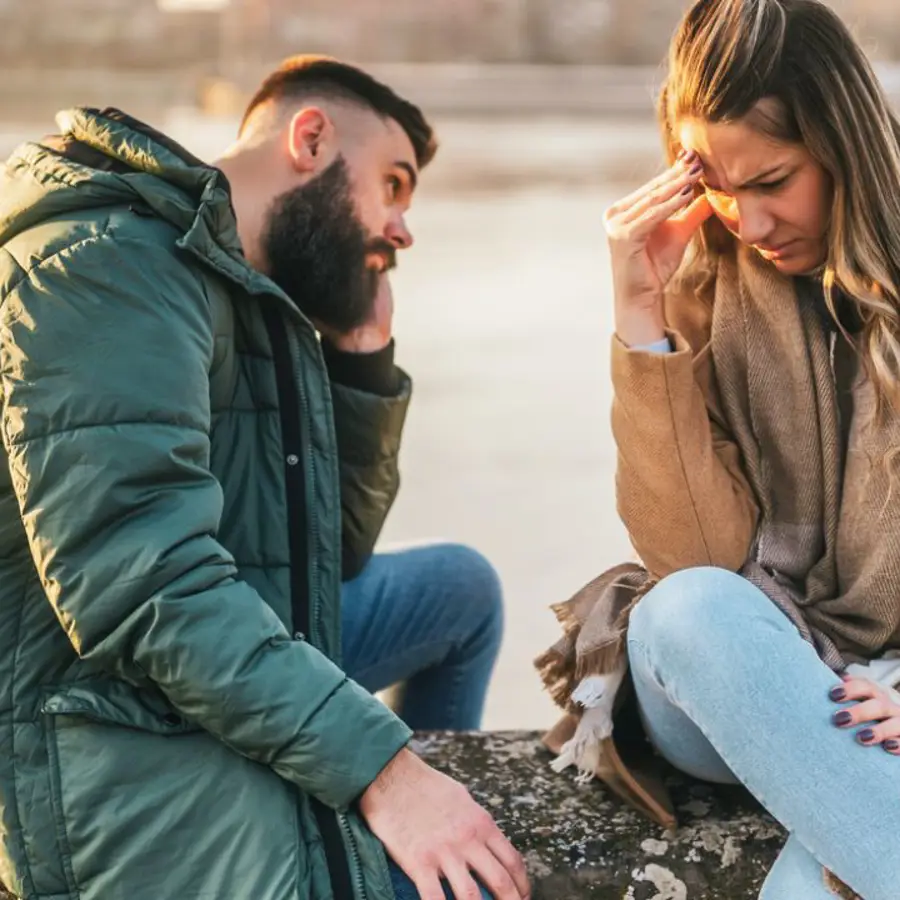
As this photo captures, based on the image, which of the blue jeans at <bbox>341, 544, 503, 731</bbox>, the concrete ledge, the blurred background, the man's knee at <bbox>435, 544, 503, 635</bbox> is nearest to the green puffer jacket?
the concrete ledge

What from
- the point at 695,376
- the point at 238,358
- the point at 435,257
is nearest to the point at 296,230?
the point at 238,358

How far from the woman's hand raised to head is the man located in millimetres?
434

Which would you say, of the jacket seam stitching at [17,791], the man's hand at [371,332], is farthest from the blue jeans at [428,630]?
the jacket seam stitching at [17,791]

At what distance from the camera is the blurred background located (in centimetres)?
420

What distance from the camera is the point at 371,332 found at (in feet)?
8.30

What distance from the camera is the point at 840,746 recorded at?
68.3 inches

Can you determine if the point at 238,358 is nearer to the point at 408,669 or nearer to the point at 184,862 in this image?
the point at 184,862

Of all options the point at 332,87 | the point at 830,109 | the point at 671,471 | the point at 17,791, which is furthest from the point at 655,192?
the point at 17,791

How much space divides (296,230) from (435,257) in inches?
202

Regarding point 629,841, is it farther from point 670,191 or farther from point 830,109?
point 830,109

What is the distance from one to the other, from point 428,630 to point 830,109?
3.59 ft

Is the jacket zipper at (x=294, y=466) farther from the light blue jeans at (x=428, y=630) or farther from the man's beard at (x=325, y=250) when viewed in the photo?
the light blue jeans at (x=428, y=630)

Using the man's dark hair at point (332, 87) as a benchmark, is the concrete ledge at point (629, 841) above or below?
below

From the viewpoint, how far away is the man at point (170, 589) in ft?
5.55
